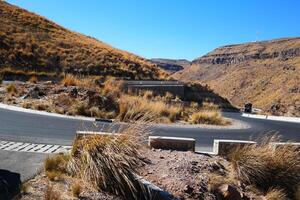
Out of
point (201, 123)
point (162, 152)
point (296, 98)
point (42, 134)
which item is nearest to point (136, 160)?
point (162, 152)

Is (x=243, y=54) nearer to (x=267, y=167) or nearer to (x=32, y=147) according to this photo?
(x=32, y=147)

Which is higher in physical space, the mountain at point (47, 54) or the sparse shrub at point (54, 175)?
the mountain at point (47, 54)

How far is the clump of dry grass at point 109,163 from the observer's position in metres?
7.47

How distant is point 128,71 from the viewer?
5503cm

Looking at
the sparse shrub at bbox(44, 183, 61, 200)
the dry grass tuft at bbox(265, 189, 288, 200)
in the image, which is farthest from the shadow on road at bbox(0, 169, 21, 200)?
the dry grass tuft at bbox(265, 189, 288, 200)

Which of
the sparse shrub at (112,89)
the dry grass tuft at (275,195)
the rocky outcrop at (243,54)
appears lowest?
A: the dry grass tuft at (275,195)

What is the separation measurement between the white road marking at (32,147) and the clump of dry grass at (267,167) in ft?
12.2

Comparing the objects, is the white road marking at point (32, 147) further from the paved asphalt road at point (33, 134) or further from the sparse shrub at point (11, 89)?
the sparse shrub at point (11, 89)

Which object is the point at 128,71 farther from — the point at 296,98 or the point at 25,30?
the point at 296,98

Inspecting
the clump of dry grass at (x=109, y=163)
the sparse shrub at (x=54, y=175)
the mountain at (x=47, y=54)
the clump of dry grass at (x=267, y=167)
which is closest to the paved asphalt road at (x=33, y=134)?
the sparse shrub at (x=54, y=175)

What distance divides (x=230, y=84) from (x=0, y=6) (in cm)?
7424

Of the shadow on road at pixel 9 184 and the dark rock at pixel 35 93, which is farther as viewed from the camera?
the dark rock at pixel 35 93

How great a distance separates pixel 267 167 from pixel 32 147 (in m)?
5.34

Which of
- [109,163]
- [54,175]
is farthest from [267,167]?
[54,175]
